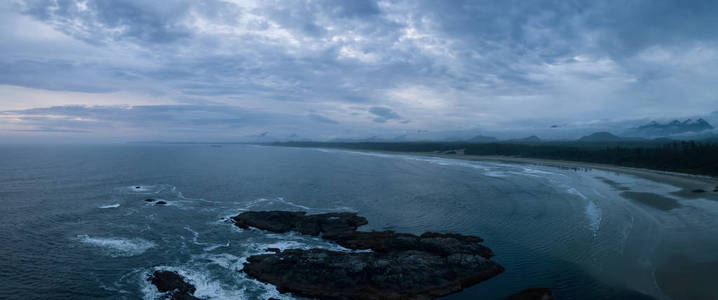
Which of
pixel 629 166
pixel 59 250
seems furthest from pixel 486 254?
pixel 629 166

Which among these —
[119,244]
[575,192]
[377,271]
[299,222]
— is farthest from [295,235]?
[575,192]

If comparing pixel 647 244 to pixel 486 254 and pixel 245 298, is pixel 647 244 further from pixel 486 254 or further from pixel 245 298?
pixel 245 298

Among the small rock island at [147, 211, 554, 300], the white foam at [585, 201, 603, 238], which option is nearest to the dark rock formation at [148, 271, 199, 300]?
the small rock island at [147, 211, 554, 300]

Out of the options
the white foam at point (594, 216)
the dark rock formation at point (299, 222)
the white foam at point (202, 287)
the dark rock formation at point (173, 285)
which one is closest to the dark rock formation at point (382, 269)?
the white foam at point (202, 287)

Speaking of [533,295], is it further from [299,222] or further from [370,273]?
[299,222]

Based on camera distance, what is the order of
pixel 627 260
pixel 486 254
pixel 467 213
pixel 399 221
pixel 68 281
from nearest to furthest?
pixel 68 281 < pixel 627 260 < pixel 486 254 < pixel 399 221 < pixel 467 213

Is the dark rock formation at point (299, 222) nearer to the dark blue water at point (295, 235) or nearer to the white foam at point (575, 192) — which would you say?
the dark blue water at point (295, 235)
